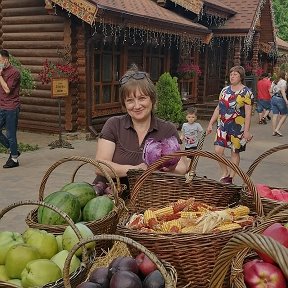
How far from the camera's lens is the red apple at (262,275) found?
1.58 m

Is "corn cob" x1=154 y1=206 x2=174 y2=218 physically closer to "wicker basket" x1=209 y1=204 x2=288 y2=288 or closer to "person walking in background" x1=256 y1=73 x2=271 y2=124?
"wicker basket" x1=209 y1=204 x2=288 y2=288

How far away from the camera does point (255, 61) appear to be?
2106 centimetres

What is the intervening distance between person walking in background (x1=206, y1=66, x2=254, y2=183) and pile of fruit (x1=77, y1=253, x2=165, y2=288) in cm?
489

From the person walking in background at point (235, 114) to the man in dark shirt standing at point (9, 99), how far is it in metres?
3.42

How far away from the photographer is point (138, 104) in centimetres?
301

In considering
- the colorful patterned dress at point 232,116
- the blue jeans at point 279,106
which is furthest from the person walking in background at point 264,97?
the colorful patterned dress at point 232,116

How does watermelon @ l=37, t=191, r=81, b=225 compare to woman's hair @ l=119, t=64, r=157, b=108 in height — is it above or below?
below

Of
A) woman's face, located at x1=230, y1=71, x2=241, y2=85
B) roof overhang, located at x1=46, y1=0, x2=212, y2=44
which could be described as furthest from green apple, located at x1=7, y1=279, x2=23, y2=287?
roof overhang, located at x1=46, y1=0, x2=212, y2=44

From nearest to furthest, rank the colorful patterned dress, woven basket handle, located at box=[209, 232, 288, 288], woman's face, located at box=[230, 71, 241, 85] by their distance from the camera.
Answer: woven basket handle, located at box=[209, 232, 288, 288]
woman's face, located at box=[230, 71, 241, 85]
the colorful patterned dress

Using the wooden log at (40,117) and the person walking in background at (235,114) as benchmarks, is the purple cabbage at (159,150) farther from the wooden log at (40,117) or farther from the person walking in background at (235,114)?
the wooden log at (40,117)

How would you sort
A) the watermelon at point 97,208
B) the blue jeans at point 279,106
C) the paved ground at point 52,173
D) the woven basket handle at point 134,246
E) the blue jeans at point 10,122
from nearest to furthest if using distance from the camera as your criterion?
the woven basket handle at point 134,246 < the watermelon at point 97,208 < the paved ground at point 52,173 < the blue jeans at point 10,122 < the blue jeans at point 279,106

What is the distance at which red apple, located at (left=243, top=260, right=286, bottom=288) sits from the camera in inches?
62.1

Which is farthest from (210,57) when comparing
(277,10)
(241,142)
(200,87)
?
(277,10)

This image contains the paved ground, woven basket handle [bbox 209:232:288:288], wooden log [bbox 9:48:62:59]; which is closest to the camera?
woven basket handle [bbox 209:232:288:288]
